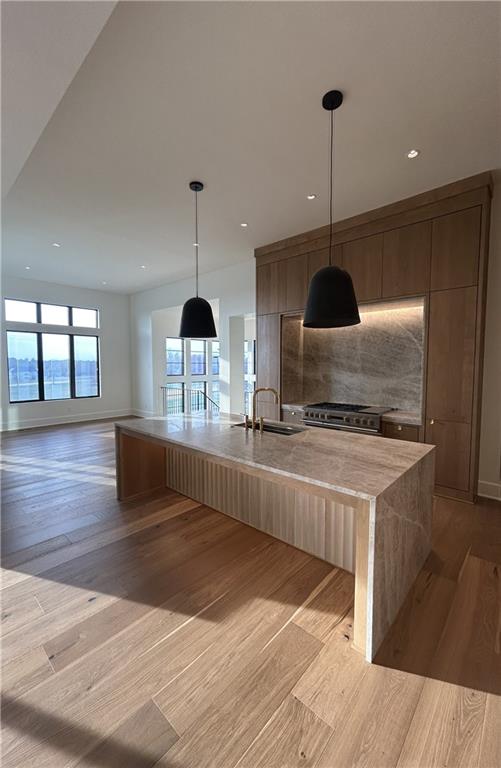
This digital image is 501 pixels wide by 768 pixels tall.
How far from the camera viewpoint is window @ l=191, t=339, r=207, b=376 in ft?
29.8

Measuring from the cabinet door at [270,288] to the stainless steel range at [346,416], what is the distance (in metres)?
1.61

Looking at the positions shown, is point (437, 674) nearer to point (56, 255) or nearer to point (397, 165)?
point (397, 165)

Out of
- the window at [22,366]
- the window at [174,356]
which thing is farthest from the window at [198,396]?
the window at [22,366]

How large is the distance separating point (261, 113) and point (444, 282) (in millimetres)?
2362

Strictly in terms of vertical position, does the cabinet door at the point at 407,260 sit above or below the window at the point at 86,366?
above

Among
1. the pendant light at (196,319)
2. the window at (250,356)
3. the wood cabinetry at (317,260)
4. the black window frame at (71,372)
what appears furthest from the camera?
the window at (250,356)

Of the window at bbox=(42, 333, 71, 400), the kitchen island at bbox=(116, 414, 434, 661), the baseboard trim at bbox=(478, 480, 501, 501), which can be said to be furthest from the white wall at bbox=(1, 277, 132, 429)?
the baseboard trim at bbox=(478, 480, 501, 501)

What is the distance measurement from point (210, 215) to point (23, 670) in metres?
4.18

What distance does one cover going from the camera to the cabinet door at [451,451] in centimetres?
→ 322

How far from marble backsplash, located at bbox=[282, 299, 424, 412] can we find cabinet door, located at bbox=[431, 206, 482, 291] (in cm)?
42

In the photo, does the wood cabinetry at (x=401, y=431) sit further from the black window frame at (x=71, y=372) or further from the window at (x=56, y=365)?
the window at (x=56, y=365)

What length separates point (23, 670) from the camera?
1477 mm

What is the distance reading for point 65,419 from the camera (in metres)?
7.59

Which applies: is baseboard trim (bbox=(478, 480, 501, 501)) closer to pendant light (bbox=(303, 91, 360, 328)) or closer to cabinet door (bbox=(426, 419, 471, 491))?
cabinet door (bbox=(426, 419, 471, 491))
